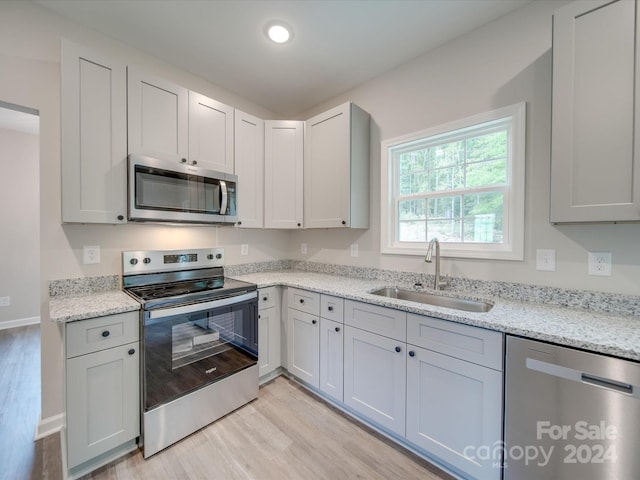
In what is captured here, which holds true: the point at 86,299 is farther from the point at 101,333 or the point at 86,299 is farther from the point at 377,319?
the point at 377,319

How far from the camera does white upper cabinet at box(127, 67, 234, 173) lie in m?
1.82

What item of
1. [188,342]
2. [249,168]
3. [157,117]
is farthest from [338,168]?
[188,342]

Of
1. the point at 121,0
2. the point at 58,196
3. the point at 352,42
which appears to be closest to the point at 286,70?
the point at 352,42

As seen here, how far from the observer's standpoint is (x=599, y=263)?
146 cm

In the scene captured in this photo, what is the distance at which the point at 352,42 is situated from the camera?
79.2 inches

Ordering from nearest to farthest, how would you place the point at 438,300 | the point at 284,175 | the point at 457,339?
the point at 457,339
the point at 438,300
the point at 284,175

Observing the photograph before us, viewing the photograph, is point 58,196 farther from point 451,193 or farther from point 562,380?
point 562,380

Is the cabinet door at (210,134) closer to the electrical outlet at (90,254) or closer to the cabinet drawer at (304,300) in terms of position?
the electrical outlet at (90,254)

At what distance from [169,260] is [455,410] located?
2213 mm

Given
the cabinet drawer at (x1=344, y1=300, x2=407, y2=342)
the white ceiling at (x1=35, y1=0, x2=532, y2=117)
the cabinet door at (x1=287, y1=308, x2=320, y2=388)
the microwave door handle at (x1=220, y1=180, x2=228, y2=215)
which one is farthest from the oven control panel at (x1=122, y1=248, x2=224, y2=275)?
the white ceiling at (x1=35, y1=0, x2=532, y2=117)

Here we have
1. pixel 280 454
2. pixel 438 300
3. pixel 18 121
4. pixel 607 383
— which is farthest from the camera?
pixel 18 121

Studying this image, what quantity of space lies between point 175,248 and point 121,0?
5.55ft

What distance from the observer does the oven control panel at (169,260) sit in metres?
1.97

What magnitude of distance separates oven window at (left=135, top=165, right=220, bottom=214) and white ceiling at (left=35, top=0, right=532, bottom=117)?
104cm
